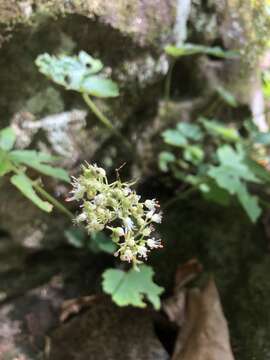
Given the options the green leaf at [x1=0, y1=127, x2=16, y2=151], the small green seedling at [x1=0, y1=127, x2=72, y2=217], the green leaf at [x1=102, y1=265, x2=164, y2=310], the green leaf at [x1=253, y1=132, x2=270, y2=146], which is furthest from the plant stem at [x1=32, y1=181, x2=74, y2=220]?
the green leaf at [x1=253, y1=132, x2=270, y2=146]

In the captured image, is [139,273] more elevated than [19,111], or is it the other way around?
[19,111]

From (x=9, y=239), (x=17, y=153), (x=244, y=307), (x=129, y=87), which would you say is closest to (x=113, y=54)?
(x=129, y=87)

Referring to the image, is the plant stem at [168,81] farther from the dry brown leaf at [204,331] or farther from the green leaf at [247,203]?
the dry brown leaf at [204,331]

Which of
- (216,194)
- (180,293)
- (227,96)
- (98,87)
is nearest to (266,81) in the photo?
(227,96)

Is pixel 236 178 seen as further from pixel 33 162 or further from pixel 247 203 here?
pixel 33 162

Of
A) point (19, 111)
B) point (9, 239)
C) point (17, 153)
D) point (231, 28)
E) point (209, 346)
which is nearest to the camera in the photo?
point (17, 153)

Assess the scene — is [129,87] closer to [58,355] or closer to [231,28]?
[231,28]

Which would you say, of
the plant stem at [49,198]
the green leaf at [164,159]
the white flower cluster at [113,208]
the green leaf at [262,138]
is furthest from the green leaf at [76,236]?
the white flower cluster at [113,208]

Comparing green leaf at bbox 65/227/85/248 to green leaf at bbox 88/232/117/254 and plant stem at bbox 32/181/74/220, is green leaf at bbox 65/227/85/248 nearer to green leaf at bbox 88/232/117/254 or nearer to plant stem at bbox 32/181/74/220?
green leaf at bbox 88/232/117/254
